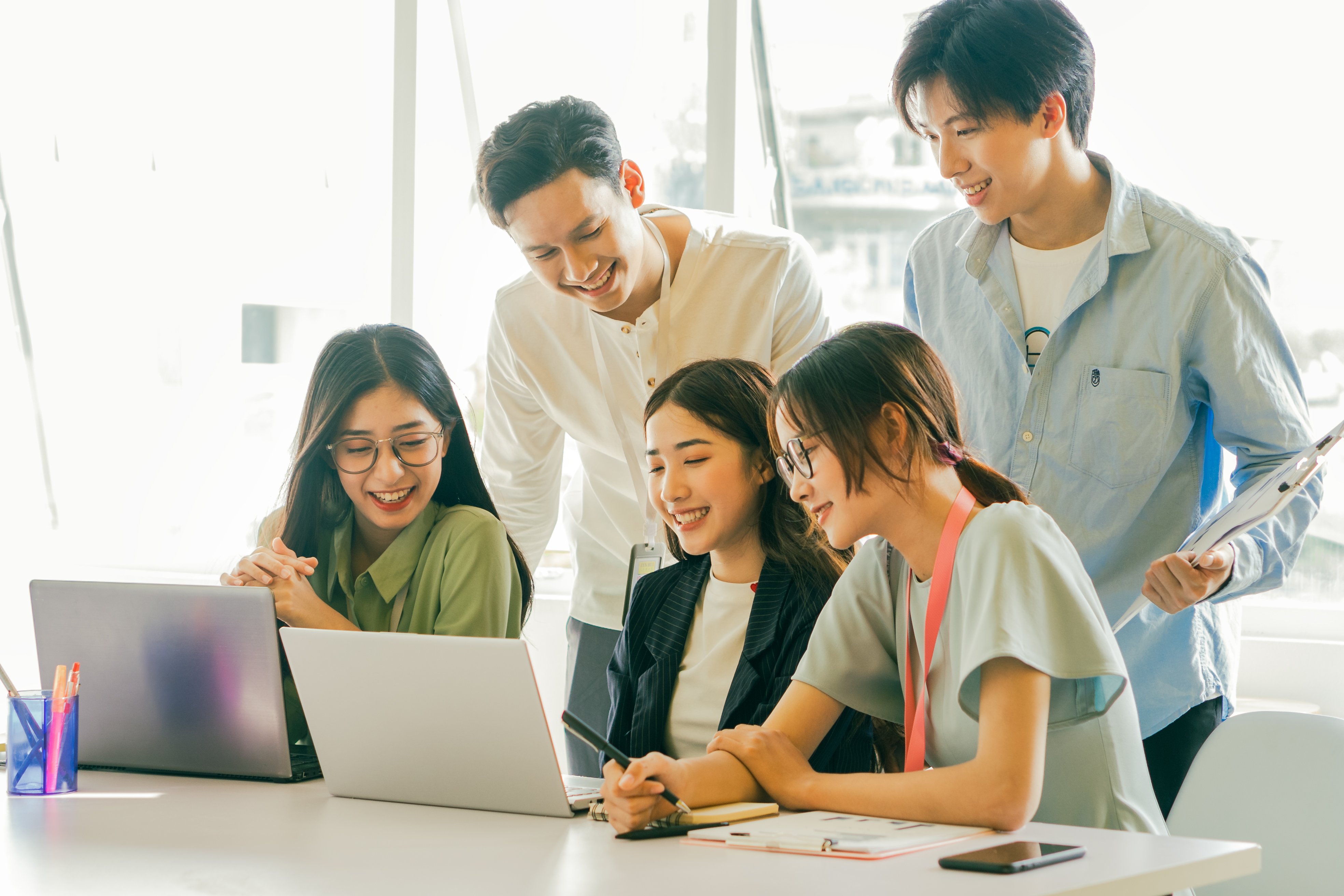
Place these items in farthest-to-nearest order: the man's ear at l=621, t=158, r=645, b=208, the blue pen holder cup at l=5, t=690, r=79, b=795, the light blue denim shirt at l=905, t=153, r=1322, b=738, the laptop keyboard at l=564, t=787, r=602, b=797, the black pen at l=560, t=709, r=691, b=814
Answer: the man's ear at l=621, t=158, r=645, b=208 → the light blue denim shirt at l=905, t=153, r=1322, b=738 → the blue pen holder cup at l=5, t=690, r=79, b=795 → the laptop keyboard at l=564, t=787, r=602, b=797 → the black pen at l=560, t=709, r=691, b=814

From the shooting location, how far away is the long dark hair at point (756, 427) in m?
1.78

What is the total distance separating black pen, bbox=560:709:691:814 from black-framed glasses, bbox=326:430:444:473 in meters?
0.88

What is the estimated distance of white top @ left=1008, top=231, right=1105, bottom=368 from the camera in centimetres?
184

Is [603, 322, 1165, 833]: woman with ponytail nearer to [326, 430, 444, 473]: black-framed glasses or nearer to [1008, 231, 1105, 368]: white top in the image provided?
[1008, 231, 1105, 368]: white top

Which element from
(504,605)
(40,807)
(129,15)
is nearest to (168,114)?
(129,15)

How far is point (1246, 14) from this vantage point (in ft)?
10.0

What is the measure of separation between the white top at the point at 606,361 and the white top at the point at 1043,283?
42 centimetres

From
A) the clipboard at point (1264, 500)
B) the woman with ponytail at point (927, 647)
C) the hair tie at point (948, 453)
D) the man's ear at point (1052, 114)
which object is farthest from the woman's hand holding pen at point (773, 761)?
the man's ear at point (1052, 114)

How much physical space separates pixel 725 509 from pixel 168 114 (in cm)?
349

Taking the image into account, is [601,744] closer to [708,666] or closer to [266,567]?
[708,666]

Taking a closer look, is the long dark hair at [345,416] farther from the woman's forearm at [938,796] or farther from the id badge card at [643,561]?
the woman's forearm at [938,796]

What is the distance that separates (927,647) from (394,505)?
96 centimetres

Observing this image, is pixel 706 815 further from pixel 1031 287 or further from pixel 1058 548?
pixel 1031 287

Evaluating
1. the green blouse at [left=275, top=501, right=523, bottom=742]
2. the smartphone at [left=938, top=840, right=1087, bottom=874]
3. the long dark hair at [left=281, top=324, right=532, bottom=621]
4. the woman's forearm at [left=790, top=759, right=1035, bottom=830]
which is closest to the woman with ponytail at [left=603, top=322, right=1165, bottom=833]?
the woman's forearm at [left=790, top=759, right=1035, bottom=830]
